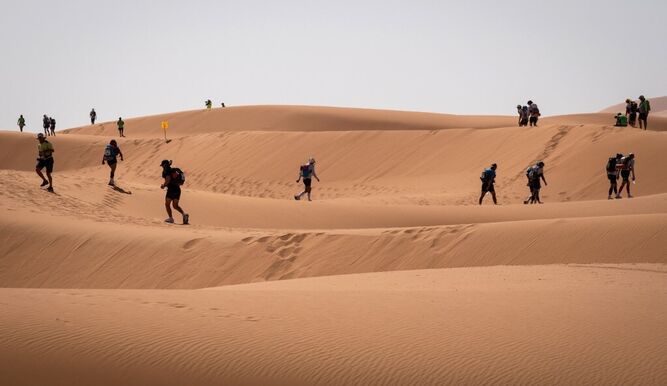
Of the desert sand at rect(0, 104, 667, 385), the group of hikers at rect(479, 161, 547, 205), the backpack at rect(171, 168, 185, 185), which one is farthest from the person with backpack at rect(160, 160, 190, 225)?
the group of hikers at rect(479, 161, 547, 205)

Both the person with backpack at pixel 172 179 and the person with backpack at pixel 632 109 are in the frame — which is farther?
the person with backpack at pixel 632 109

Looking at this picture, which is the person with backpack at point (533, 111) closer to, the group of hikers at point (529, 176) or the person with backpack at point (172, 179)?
the group of hikers at point (529, 176)

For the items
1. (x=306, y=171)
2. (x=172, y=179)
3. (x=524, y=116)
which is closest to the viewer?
(x=172, y=179)

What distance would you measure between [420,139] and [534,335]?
1187 inches

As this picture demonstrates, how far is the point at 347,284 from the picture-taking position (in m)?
8.50

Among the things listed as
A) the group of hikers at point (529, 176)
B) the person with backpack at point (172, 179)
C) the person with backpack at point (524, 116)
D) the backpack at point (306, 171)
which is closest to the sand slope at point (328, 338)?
the person with backpack at point (172, 179)

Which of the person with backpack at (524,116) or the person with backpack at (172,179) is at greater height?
the person with backpack at (524,116)

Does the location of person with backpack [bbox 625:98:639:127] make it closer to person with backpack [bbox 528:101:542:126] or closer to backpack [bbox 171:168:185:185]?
person with backpack [bbox 528:101:542:126]

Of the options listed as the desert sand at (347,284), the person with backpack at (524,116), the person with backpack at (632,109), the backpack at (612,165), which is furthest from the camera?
the person with backpack at (524,116)

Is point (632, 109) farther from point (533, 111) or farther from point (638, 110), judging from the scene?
point (533, 111)

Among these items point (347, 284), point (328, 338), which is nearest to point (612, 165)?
point (347, 284)

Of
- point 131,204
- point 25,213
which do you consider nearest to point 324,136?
point 131,204

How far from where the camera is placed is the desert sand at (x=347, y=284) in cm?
452

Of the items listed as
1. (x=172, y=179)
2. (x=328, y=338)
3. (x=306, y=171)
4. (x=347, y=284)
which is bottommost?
(x=347, y=284)
